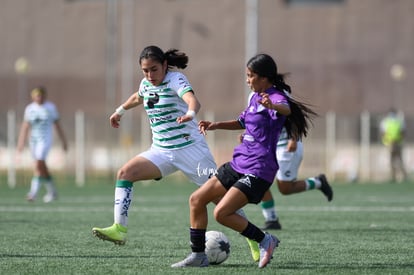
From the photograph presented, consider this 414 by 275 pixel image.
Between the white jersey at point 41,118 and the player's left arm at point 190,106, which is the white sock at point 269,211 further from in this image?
the white jersey at point 41,118

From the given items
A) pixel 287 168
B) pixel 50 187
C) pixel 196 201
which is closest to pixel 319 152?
pixel 50 187

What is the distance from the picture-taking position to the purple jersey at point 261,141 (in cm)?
873

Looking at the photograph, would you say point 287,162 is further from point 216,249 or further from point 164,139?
point 216,249

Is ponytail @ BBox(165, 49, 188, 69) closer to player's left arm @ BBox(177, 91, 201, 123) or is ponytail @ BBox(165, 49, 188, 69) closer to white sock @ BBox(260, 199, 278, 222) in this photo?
player's left arm @ BBox(177, 91, 201, 123)

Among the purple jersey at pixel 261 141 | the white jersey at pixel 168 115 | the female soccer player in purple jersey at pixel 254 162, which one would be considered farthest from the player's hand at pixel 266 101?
the white jersey at pixel 168 115

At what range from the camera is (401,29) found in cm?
3978

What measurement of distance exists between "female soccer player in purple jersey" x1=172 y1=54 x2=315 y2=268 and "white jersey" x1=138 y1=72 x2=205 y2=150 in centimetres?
96

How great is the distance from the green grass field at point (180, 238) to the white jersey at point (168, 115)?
3.92ft

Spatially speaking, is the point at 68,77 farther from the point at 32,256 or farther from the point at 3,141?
the point at 32,256

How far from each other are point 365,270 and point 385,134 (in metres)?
24.3

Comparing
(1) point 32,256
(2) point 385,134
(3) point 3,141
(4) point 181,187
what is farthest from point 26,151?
(1) point 32,256

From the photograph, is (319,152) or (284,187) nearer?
(284,187)

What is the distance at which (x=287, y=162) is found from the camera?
14.2 metres

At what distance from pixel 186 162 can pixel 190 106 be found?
93 cm
